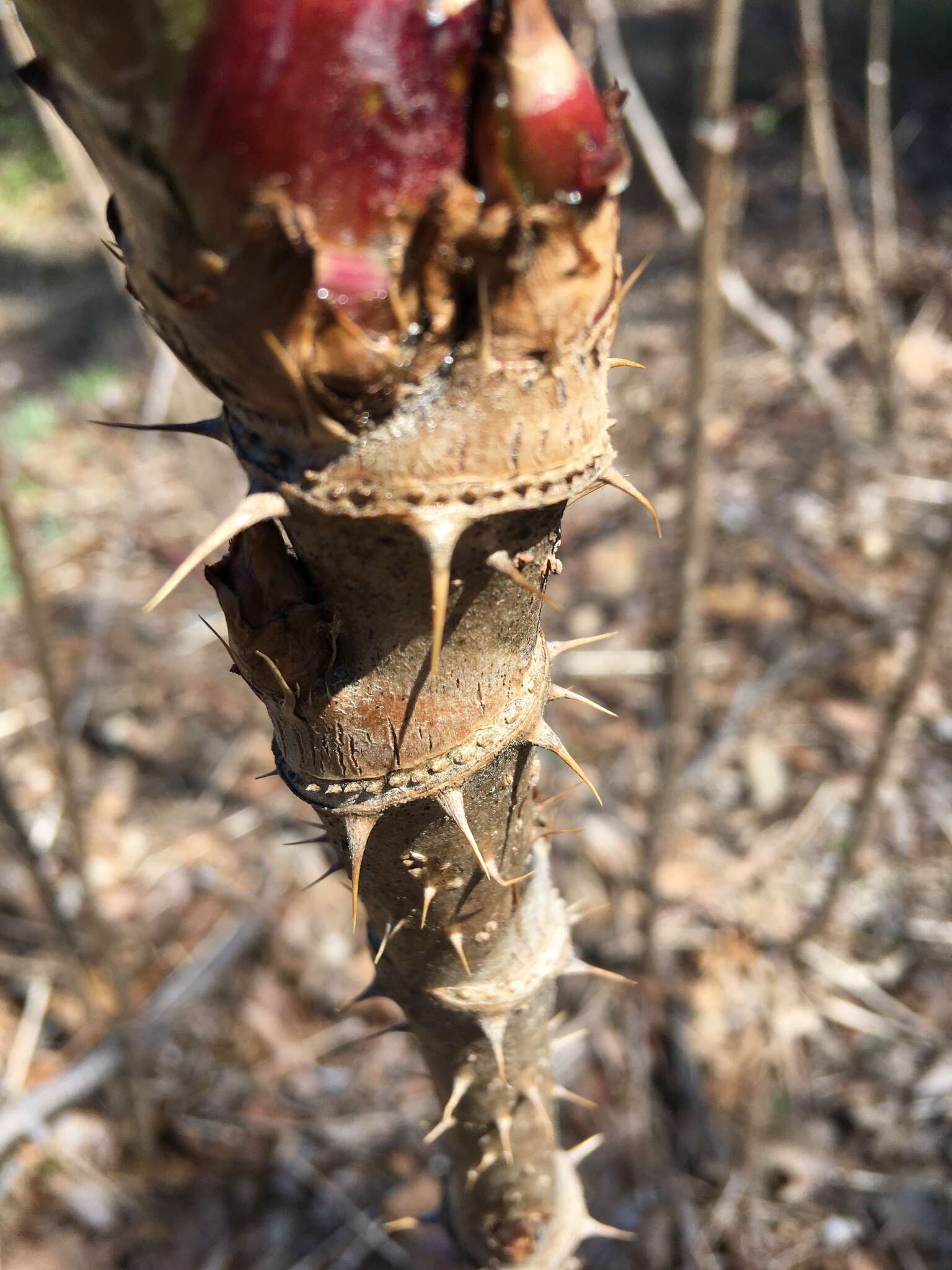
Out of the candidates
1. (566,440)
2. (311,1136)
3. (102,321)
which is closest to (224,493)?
(311,1136)

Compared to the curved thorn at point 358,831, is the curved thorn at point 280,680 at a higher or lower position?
higher

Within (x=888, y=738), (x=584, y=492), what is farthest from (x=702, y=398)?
(x=584, y=492)

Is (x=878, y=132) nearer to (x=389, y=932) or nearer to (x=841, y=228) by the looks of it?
(x=841, y=228)

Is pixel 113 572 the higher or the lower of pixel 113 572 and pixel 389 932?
the lower

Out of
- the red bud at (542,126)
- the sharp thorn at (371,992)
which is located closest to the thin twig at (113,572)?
the sharp thorn at (371,992)

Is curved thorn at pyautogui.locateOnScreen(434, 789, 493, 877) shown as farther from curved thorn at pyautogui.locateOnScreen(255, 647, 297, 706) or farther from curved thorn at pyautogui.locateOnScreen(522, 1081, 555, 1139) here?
curved thorn at pyautogui.locateOnScreen(522, 1081, 555, 1139)

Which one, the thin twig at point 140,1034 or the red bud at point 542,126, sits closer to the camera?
the red bud at point 542,126

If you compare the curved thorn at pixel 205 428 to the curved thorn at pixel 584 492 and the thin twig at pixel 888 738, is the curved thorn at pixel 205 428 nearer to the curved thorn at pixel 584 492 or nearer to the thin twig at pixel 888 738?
the curved thorn at pixel 584 492
